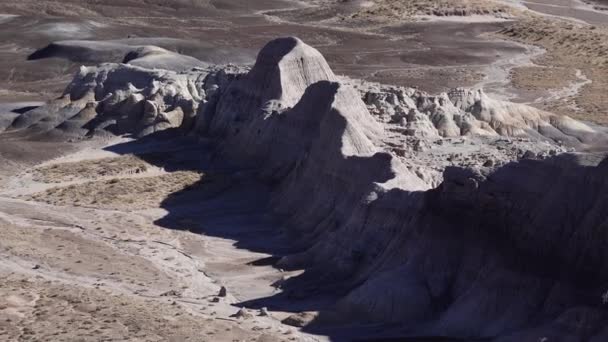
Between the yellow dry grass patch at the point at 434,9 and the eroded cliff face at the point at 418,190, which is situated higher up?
the eroded cliff face at the point at 418,190

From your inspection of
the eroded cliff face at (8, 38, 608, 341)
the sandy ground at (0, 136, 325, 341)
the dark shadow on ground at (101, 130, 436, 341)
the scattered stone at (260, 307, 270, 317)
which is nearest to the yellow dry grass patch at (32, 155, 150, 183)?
the sandy ground at (0, 136, 325, 341)

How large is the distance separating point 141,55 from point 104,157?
68.7 ft

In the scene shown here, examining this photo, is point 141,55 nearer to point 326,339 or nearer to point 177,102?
point 177,102

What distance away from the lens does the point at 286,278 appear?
29.0 m

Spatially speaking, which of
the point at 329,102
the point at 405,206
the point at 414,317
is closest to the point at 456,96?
the point at 329,102

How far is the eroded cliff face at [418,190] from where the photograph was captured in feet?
75.6

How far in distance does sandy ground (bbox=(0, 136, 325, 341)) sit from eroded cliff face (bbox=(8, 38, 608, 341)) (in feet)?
6.11

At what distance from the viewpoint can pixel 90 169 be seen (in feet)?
145

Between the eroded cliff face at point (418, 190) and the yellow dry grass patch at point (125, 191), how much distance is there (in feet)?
8.16

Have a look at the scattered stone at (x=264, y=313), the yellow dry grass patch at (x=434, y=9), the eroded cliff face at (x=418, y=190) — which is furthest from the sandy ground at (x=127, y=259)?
the yellow dry grass patch at (x=434, y=9)

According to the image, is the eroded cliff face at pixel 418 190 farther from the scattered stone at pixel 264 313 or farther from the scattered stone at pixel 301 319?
the scattered stone at pixel 264 313

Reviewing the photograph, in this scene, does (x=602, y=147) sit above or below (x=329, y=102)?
below

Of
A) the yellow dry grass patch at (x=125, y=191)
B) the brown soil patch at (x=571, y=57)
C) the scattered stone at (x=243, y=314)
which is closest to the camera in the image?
the scattered stone at (x=243, y=314)

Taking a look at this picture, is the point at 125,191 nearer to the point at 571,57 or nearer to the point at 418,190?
the point at 418,190
